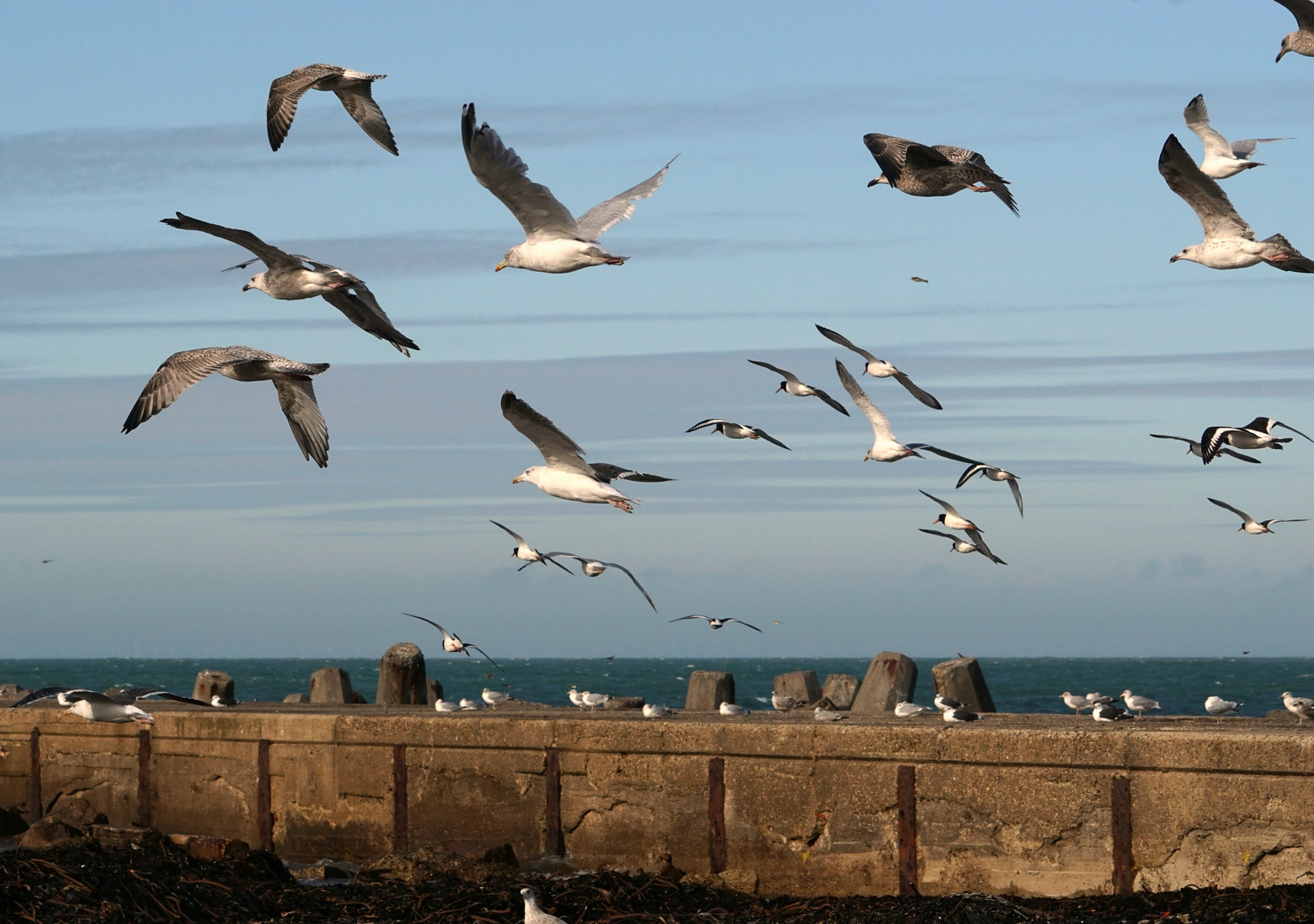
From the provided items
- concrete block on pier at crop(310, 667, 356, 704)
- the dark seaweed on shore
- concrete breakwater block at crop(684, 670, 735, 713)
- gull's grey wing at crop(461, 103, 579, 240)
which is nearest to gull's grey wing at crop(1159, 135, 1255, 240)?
gull's grey wing at crop(461, 103, 579, 240)

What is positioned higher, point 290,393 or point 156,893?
point 290,393

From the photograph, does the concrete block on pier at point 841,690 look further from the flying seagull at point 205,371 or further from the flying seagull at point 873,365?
the flying seagull at point 205,371

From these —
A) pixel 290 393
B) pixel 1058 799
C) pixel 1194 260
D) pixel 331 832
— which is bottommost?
pixel 331 832

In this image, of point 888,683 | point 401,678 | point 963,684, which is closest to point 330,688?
point 401,678

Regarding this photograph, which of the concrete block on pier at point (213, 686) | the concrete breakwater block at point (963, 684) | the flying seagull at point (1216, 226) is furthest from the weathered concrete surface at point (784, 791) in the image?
the concrete block on pier at point (213, 686)

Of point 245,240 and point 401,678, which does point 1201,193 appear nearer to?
point 245,240

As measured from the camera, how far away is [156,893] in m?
11.5

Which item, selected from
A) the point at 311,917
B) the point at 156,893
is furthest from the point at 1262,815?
the point at 156,893

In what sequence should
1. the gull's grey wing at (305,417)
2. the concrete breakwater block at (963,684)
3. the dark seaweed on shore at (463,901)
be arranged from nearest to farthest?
1. the dark seaweed on shore at (463,901)
2. the gull's grey wing at (305,417)
3. the concrete breakwater block at (963,684)

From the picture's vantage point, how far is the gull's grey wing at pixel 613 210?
1230 centimetres

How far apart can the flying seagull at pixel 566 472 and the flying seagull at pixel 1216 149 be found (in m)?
5.25

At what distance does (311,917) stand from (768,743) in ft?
12.1

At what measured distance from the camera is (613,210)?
41.6ft

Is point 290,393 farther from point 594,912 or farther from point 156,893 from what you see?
point 594,912
